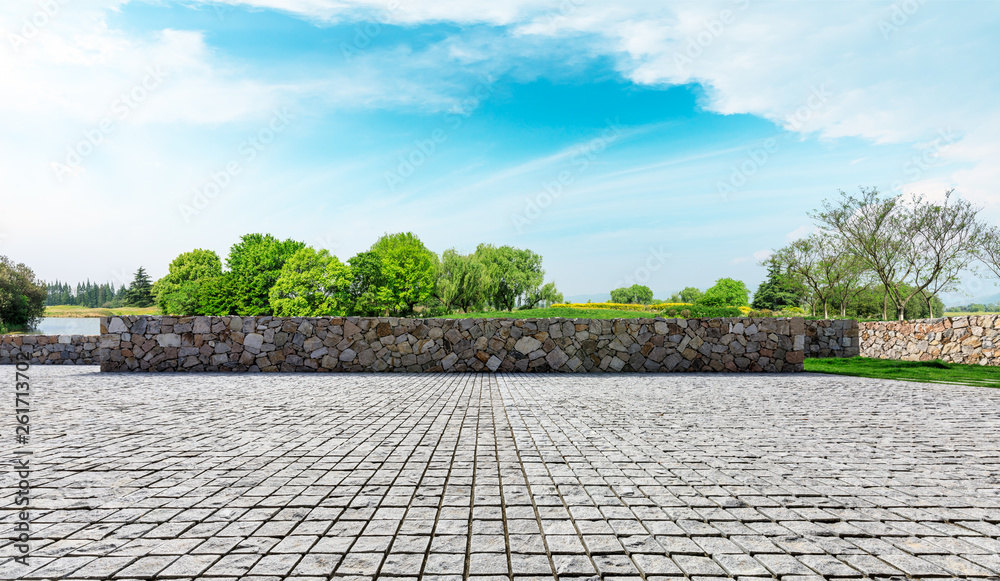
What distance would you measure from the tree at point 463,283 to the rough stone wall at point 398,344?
31.3 metres

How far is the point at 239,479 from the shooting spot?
3689mm

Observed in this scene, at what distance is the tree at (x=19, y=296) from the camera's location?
3381 cm

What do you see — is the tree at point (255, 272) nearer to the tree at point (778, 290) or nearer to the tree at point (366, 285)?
the tree at point (366, 285)

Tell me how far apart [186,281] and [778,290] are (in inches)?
2310

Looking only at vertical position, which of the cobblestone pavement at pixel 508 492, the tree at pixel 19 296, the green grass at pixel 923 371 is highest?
the tree at pixel 19 296

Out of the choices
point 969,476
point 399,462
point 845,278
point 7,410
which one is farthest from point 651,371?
point 845,278

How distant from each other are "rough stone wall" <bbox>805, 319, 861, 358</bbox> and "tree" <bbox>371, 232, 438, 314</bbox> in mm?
31892

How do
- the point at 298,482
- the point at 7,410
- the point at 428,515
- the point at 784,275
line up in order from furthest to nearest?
the point at 784,275, the point at 7,410, the point at 298,482, the point at 428,515

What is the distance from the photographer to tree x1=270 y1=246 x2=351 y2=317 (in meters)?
42.6

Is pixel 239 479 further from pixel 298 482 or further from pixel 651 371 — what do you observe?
pixel 651 371

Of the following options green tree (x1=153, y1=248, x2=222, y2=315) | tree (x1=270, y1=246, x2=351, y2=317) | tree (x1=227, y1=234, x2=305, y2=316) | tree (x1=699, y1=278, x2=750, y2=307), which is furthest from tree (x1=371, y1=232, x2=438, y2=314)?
tree (x1=699, y1=278, x2=750, y2=307)

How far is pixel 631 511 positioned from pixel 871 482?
2002 millimetres

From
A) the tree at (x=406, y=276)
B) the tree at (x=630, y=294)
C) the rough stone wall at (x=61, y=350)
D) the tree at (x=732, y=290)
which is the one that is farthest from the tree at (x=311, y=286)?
the tree at (x=630, y=294)

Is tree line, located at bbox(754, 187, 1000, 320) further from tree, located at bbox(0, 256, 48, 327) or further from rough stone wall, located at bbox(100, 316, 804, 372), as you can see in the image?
tree, located at bbox(0, 256, 48, 327)
